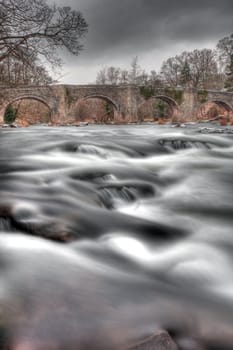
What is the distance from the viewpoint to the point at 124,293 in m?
1.52

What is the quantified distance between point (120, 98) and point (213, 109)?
42.4 ft

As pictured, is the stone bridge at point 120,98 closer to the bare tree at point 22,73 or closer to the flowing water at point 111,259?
the bare tree at point 22,73

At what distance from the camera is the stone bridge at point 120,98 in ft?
97.8

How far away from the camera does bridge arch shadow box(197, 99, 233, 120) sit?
36375 mm

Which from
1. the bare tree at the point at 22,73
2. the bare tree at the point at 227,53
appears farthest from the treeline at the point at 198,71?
the bare tree at the point at 22,73

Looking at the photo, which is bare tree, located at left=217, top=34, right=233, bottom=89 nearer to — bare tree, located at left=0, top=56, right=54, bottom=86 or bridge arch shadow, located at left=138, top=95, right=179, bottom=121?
bridge arch shadow, located at left=138, top=95, right=179, bottom=121

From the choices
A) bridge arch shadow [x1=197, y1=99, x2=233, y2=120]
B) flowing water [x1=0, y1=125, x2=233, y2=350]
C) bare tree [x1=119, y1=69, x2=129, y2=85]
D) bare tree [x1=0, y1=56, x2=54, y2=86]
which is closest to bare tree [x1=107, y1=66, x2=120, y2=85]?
bare tree [x1=119, y1=69, x2=129, y2=85]

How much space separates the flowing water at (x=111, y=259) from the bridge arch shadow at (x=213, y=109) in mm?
33608

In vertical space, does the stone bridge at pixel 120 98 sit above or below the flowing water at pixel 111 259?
above

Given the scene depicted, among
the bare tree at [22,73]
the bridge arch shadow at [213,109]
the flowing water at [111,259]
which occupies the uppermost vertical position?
the bare tree at [22,73]

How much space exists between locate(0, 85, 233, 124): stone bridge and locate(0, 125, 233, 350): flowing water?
24.8 m

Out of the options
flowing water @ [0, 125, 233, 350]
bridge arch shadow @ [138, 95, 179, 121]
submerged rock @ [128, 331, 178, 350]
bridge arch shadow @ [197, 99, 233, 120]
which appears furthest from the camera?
bridge arch shadow @ [197, 99, 233, 120]

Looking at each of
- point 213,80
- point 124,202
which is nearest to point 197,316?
point 124,202

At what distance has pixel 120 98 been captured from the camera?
3256cm
